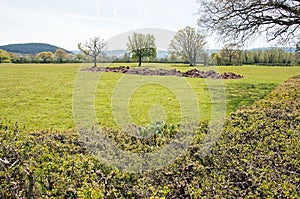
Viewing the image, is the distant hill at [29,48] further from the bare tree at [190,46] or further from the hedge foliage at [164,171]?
the hedge foliage at [164,171]

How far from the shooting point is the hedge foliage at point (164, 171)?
99.3 inches

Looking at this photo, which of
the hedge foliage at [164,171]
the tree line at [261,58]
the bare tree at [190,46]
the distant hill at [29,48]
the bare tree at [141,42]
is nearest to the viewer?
the hedge foliage at [164,171]

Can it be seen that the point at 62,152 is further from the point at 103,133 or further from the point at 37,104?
the point at 37,104

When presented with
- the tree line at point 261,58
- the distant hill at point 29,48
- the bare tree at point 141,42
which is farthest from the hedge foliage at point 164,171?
the distant hill at point 29,48

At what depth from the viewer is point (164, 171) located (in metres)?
3.04

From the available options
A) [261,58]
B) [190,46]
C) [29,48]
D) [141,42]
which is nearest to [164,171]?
[141,42]

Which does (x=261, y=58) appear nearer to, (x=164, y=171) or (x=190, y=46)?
(x=190, y=46)

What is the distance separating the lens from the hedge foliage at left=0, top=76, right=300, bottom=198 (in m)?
2.52

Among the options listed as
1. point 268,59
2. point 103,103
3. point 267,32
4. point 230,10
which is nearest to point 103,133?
point 103,103

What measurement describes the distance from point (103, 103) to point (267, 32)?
35.1 ft

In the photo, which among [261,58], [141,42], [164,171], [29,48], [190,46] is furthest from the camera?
[29,48]

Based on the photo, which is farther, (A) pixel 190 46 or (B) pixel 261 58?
(B) pixel 261 58

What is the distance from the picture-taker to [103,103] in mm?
8367

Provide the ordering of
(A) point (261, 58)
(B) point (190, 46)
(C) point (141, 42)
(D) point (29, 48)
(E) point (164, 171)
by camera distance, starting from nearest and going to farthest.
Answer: (E) point (164, 171) < (C) point (141, 42) < (B) point (190, 46) < (A) point (261, 58) < (D) point (29, 48)
